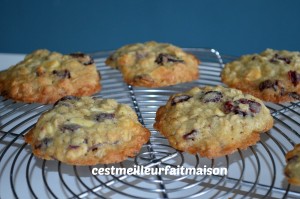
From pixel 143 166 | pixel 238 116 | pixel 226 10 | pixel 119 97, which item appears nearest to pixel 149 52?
pixel 119 97

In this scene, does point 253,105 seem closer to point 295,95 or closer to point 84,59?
point 295,95

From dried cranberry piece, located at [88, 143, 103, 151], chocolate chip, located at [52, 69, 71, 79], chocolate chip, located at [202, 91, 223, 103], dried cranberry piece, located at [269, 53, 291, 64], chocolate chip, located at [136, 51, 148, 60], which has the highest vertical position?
chocolate chip, located at [136, 51, 148, 60]

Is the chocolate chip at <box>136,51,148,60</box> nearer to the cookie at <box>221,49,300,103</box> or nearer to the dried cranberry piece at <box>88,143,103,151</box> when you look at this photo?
the cookie at <box>221,49,300,103</box>

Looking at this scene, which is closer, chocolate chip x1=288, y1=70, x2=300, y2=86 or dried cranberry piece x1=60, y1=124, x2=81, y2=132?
dried cranberry piece x1=60, y1=124, x2=81, y2=132

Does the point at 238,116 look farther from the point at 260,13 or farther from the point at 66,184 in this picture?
the point at 260,13

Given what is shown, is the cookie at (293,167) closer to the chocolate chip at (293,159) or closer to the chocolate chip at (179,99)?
the chocolate chip at (293,159)

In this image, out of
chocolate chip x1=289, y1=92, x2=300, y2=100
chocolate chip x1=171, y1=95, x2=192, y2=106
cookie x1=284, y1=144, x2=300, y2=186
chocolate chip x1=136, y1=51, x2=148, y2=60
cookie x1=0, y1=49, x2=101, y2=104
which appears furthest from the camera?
chocolate chip x1=136, y1=51, x2=148, y2=60

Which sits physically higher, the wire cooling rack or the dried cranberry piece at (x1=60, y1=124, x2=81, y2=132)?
the dried cranberry piece at (x1=60, y1=124, x2=81, y2=132)

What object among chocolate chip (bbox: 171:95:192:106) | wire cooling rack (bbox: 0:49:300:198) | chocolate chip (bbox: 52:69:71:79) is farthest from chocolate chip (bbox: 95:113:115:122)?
chocolate chip (bbox: 52:69:71:79)
